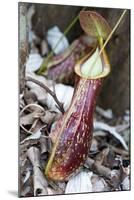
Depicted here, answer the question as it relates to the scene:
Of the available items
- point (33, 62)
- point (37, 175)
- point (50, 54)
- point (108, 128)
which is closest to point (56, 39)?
point (50, 54)

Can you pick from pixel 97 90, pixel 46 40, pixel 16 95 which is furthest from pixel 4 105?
pixel 46 40

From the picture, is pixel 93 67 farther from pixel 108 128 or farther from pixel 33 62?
pixel 108 128

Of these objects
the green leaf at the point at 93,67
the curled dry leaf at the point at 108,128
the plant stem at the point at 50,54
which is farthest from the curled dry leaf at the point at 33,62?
the curled dry leaf at the point at 108,128

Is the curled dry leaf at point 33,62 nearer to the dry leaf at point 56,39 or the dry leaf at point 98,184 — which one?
the dry leaf at point 56,39

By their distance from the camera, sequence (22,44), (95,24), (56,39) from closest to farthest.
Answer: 1. (22,44)
2. (95,24)
3. (56,39)

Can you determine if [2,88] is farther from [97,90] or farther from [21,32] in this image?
[97,90]
